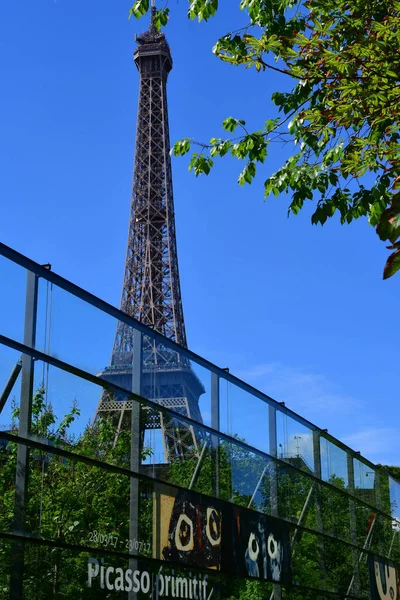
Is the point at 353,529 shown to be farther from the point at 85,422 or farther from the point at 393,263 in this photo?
the point at 393,263

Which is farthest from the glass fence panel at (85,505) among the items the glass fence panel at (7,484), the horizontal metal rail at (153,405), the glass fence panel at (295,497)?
the glass fence panel at (295,497)

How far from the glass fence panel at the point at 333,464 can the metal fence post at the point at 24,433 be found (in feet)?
34.3

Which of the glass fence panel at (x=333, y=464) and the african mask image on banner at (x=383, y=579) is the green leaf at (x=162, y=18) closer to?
the glass fence panel at (x=333, y=464)

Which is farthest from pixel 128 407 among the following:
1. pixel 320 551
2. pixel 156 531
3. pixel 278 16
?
pixel 320 551

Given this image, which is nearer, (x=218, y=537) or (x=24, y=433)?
(x=24, y=433)

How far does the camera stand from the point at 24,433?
10719 mm

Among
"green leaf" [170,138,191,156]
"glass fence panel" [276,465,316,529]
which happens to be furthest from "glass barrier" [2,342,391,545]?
"green leaf" [170,138,191,156]

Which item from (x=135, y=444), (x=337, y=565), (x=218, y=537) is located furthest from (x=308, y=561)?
(x=135, y=444)

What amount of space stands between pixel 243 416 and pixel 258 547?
2.21 metres

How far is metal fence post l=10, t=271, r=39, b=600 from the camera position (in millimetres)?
10055

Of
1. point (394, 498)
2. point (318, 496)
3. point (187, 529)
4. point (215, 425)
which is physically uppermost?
point (394, 498)

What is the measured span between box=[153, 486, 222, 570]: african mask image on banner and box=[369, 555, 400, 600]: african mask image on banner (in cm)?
874

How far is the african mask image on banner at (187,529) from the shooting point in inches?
512

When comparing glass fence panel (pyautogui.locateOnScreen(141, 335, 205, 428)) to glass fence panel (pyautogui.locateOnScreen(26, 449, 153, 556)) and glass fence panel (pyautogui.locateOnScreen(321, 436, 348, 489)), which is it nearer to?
glass fence panel (pyautogui.locateOnScreen(26, 449, 153, 556))
